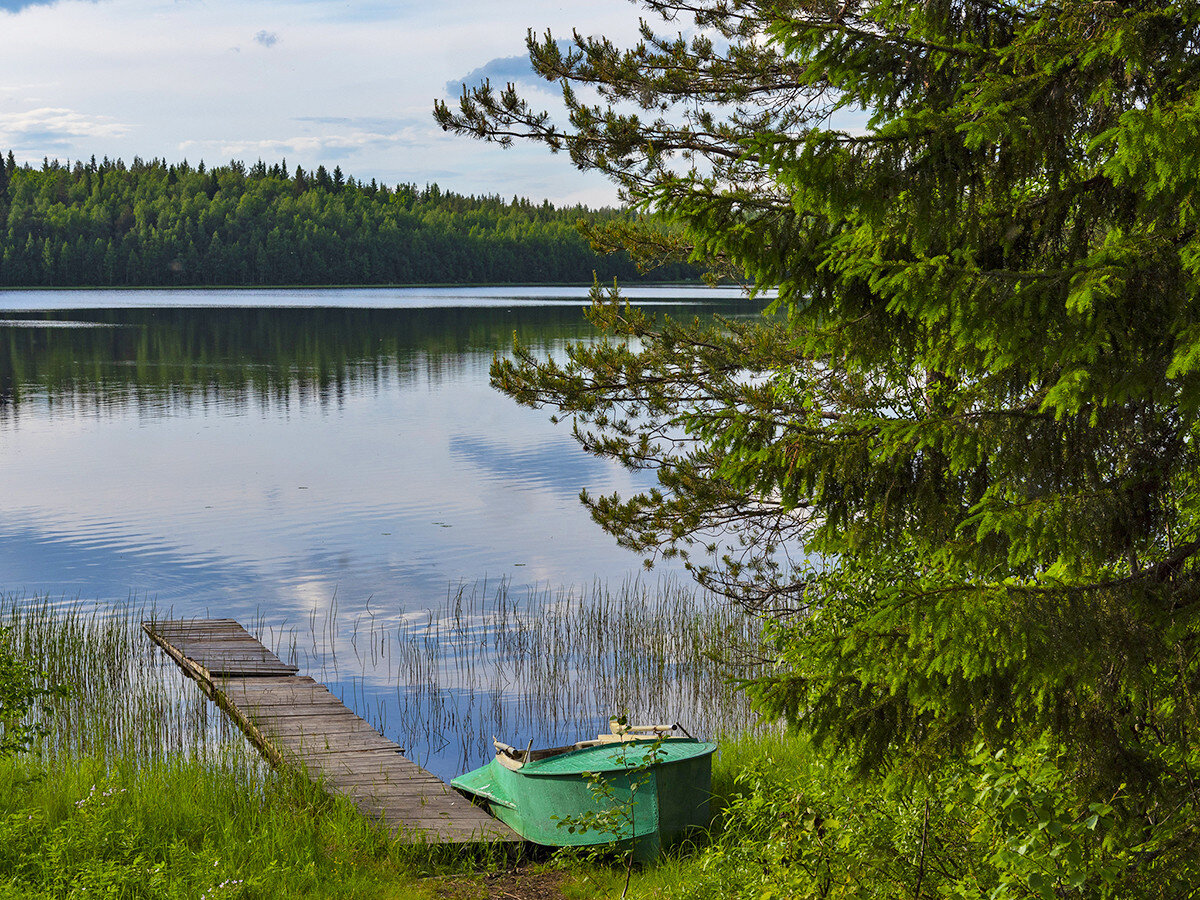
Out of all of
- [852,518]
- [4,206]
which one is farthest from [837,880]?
[4,206]

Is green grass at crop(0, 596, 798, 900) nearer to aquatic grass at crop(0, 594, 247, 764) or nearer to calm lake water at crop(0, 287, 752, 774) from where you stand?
aquatic grass at crop(0, 594, 247, 764)

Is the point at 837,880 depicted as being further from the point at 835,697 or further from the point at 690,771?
the point at 690,771

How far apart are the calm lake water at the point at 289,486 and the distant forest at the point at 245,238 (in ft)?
266

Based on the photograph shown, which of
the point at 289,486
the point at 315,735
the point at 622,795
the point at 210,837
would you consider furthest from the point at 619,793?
the point at 289,486

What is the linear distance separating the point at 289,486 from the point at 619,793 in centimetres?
1693

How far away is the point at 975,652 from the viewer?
3332mm

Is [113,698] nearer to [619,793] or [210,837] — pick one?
[210,837]

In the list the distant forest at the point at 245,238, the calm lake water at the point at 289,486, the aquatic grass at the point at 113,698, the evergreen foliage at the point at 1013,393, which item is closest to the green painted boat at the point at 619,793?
the calm lake water at the point at 289,486

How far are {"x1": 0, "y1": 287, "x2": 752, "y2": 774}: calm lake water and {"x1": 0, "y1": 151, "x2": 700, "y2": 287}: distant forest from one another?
81051 millimetres

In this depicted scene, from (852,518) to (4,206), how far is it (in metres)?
156

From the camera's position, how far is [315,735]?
31.1 feet

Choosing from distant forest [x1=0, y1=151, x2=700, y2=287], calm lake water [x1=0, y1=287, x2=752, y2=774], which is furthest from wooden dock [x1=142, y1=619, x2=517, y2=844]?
distant forest [x1=0, y1=151, x2=700, y2=287]

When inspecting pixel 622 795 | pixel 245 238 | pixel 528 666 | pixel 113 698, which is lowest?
pixel 528 666

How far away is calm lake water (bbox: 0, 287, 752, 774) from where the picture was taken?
1579cm
